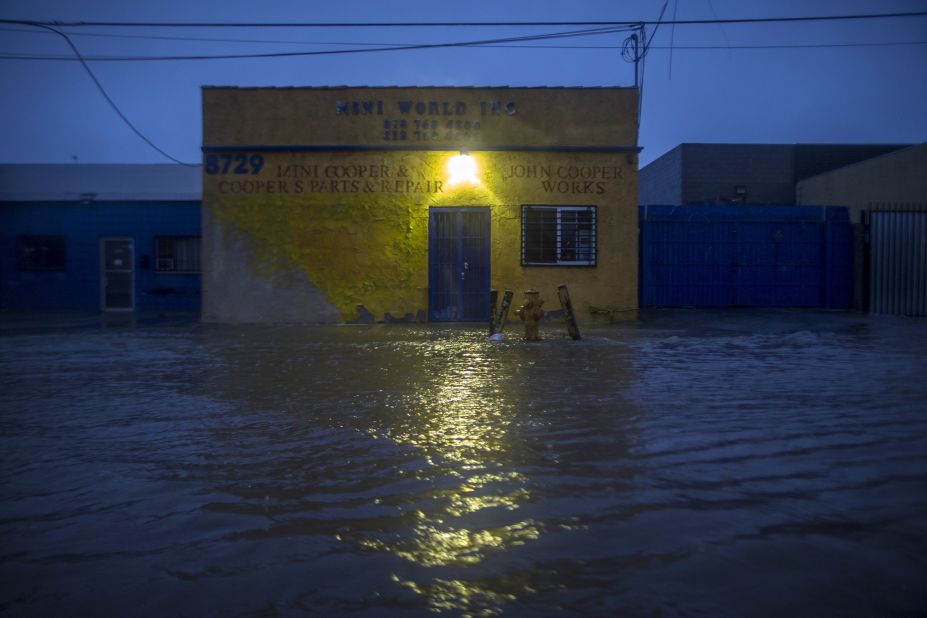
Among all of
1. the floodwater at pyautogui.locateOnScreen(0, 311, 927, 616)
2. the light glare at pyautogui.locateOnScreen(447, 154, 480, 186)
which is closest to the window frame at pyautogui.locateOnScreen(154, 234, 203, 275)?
the light glare at pyautogui.locateOnScreen(447, 154, 480, 186)

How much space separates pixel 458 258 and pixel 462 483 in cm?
1144

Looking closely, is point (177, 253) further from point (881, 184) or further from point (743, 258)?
point (881, 184)

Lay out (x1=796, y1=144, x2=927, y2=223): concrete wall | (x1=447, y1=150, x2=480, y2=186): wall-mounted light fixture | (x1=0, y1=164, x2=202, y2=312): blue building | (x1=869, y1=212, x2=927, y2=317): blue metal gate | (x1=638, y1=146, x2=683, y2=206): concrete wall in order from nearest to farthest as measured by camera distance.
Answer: (x1=447, y1=150, x2=480, y2=186): wall-mounted light fixture
(x1=869, y1=212, x2=927, y2=317): blue metal gate
(x1=796, y1=144, x2=927, y2=223): concrete wall
(x1=0, y1=164, x2=202, y2=312): blue building
(x1=638, y1=146, x2=683, y2=206): concrete wall

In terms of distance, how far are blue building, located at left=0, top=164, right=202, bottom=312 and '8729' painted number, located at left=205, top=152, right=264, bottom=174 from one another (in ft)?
22.2

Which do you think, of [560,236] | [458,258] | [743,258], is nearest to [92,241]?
[458,258]

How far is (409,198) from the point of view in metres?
14.8

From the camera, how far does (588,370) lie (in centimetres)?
770

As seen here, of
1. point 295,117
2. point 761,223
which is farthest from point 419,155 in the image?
point 761,223

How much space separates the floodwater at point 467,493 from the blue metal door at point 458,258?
295 inches

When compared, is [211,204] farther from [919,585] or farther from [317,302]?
[919,585]

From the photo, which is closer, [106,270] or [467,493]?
Answer: [467,493]

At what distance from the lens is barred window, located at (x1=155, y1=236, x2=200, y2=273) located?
2133cm

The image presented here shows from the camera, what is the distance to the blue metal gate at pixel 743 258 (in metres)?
17.6

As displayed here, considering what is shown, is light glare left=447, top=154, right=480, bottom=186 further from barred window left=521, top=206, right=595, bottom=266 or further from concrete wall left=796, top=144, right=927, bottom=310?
concrete wall left=796, top=144, right=927, bottom=310
